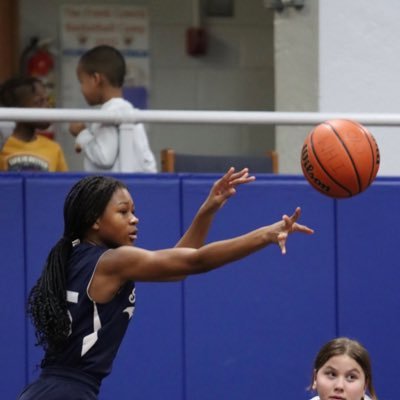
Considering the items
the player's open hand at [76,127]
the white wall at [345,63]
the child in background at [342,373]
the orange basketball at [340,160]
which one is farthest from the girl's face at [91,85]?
the child in background at [342,373]

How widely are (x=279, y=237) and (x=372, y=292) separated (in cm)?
296

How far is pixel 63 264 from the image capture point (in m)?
6.29

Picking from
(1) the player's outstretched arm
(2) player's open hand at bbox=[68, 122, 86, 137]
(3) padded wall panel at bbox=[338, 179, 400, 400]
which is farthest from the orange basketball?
(2) player's open hand at bbox=[68, 122, 86, 137]

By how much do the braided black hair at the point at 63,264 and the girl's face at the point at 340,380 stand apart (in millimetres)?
1249

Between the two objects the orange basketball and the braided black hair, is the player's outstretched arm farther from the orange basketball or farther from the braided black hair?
the orange basketball

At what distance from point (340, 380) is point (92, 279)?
1.28 m

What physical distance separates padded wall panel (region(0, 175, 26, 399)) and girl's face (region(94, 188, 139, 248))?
179 centimetres

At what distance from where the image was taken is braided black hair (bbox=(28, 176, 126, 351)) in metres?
6.18

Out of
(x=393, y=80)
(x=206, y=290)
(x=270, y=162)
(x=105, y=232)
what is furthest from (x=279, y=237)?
(x=393, y=80)

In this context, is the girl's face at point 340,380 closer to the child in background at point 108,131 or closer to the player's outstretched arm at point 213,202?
the player's outstretched arm at point 213,202

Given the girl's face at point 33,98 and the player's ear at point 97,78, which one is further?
the girl's face at point 33,98

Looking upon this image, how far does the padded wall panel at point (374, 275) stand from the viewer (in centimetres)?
848

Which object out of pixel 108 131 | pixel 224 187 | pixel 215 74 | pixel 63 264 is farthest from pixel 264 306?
pixel 215 74

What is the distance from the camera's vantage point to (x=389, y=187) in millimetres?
8547
